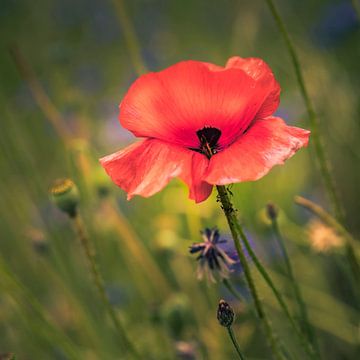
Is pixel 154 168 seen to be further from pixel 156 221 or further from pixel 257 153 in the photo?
pixel 156 221

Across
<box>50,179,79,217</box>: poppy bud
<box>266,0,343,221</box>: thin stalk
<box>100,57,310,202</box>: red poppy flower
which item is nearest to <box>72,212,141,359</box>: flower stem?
<box>50,179,79,217</box>: poppy bud

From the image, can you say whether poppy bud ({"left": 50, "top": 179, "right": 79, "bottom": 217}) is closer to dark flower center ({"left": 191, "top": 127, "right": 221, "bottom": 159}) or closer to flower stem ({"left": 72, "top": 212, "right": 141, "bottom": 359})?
flower stem ({"left": 72, "top": 212, "right": 141, "bottom": 359})

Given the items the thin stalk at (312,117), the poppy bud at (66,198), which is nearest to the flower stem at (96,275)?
the poppy bud at (66,198)

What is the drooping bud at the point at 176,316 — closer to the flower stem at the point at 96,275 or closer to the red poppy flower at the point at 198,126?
the flower stem at the point at 96,275

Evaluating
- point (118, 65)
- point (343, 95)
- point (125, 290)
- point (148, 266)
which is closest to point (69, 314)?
point (125, 290)

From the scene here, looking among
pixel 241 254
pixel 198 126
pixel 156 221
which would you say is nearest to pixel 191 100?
pixel 198 126

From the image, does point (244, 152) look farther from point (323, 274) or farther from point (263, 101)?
point (323, 274)
